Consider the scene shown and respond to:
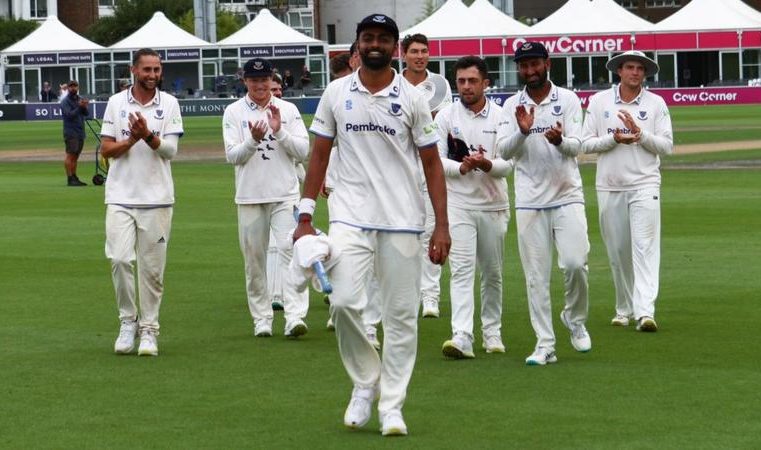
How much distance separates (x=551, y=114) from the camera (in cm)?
1134

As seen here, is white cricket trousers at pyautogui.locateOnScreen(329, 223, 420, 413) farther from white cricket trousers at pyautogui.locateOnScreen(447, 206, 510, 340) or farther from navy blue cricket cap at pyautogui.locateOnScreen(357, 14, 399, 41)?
white cricket trousers at pyautogui.locateOnScreen(447, 206, 510, 340)

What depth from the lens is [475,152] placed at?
11898 millimetres

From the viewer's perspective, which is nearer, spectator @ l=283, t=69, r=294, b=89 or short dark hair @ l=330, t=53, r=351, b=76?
short dark hair @ l=330, t=53, r=351, b=76

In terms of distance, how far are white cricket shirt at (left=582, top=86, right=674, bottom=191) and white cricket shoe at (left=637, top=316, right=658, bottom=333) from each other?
1097 millimetres

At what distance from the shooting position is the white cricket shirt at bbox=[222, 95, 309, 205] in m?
13.2

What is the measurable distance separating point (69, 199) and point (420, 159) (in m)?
19.9

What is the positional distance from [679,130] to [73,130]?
21.8 metres

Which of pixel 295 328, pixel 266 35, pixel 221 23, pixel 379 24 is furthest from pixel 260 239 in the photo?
pixel 221 23

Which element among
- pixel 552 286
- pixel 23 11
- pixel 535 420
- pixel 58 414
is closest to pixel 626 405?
pixel 535 420

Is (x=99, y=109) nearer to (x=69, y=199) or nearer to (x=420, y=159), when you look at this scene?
(x=69, y=199)

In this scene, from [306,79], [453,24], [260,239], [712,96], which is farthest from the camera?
[453,24]

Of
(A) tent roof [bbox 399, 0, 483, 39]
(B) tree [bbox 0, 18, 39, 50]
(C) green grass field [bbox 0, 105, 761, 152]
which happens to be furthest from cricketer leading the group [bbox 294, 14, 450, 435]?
(B) tree [bbox 0, 18, 39, 50]

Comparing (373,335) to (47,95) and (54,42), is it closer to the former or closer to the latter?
(54,42)

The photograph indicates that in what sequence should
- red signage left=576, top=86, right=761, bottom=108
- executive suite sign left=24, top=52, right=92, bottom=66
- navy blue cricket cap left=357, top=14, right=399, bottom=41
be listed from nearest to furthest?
navy blue cricket cap left=357, top=14, right=399, bottom=41
red signage left=576, top=86, right=761, bottom=108
executive suite sign left=24, top=52, right=92, bottom=66
